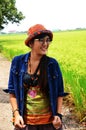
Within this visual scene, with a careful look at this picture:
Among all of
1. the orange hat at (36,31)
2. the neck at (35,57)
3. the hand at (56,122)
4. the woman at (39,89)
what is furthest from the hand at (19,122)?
the orange hat at (36,31)

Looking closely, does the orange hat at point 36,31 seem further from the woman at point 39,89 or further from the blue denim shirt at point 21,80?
the blue denim shirt at point 21,80

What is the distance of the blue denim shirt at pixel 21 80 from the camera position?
3.20m

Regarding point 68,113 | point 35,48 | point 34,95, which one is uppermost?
point 35,48

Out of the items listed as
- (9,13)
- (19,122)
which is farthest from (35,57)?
(9,13)

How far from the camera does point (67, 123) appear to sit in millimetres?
6750

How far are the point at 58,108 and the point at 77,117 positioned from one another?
375cm

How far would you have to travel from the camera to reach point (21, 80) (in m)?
3.23

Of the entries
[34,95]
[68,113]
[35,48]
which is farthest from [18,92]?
[68,113]

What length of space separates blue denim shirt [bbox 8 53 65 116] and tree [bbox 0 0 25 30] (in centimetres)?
4919

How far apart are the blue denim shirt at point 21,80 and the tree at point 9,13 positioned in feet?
161

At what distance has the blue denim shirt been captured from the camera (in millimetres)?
3199

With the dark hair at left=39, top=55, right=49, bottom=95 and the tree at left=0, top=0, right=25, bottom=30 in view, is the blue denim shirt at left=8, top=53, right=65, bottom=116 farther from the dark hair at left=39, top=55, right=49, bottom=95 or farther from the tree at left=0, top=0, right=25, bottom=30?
the tree at left=0, top=0, right=25, bottom=30

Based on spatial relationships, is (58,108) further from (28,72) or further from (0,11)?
(0,11)

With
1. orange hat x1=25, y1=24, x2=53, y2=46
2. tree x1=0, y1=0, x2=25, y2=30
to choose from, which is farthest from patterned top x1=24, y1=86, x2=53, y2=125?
tree x1=0, y1=0, x2=25, y2=30
